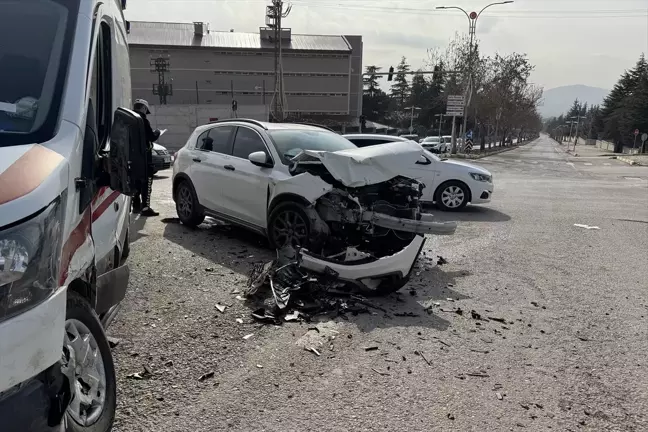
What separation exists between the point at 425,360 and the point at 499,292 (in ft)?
7.24

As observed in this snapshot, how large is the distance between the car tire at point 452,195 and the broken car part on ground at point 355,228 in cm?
560

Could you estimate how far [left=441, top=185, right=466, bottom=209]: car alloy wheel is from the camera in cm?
1188

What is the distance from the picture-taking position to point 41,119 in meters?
2.58

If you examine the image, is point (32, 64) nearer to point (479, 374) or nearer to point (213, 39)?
point (479, 374)

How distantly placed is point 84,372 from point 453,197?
10188 mm

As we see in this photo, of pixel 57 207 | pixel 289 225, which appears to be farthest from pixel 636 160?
pixel 57 207

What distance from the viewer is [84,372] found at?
272 cm

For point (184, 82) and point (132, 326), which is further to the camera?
point (184, 82)

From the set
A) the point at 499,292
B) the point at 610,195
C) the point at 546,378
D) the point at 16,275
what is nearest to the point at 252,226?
→ the point at 499,292

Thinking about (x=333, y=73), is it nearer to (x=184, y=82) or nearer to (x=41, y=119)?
(x=184, y=82)

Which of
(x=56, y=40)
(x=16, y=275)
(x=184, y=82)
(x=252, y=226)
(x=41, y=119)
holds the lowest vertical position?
(x=252, y=226)

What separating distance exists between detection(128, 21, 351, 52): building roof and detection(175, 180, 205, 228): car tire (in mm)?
69363

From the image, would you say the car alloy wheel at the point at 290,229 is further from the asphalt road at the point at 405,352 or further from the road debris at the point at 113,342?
the road debris at the point at 113,342

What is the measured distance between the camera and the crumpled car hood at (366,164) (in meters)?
5.79
